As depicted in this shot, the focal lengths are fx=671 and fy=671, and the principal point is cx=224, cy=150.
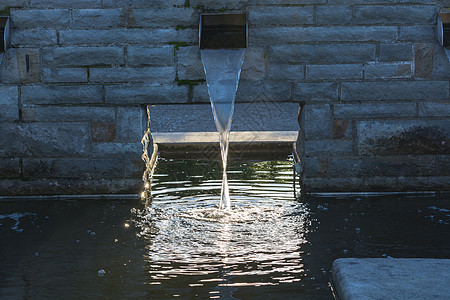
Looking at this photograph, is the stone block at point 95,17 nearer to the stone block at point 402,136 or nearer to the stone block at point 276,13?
the stone block at point 276,13

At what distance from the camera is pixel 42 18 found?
690cm

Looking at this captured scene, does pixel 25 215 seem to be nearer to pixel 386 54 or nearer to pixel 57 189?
pixel 57 189

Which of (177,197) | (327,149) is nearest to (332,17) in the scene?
(327,149)

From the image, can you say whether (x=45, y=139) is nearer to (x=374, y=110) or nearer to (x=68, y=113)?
(x=68, y=113)

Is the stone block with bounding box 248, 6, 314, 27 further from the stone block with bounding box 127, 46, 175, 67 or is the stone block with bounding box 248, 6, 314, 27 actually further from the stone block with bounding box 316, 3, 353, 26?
the stone block with bounding box 127, 46, 175, 67

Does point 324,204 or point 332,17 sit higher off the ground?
point 332,17

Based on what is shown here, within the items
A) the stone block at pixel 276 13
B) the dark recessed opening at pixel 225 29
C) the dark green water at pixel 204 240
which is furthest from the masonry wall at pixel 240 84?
the dark green water at pixel 204 240

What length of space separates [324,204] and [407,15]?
2.13 m

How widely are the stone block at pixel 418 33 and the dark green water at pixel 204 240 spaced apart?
1.64 metres

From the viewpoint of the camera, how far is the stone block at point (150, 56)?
22.7 ft

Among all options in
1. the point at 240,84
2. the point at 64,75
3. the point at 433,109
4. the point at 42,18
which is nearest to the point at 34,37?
the point at 42,18

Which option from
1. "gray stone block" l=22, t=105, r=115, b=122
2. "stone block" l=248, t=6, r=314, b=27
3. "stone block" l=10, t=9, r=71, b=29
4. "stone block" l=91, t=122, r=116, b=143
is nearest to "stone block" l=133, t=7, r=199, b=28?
"stone block" l=248, t=6, r=314, b=27

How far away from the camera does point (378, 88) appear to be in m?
7.05

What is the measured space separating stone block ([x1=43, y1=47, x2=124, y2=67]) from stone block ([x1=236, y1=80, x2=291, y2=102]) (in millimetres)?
1284
